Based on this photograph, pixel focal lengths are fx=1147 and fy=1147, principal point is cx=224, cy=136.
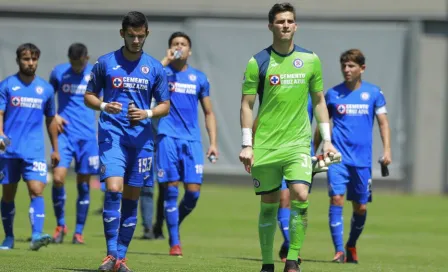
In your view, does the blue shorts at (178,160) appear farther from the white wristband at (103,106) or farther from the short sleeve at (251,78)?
the short sleeve at (251,78)

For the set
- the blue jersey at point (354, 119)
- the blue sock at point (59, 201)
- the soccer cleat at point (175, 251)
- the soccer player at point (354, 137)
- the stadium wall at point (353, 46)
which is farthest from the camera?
the stadium wall at point (353, 46)

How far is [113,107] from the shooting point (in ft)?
33.2

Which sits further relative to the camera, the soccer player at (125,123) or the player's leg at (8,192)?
the player's leg at (8,192)

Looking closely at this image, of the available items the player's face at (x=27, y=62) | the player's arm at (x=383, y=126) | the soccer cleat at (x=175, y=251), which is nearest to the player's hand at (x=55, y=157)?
the player's face at (x=27, y=62)

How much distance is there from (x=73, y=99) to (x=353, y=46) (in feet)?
48.2

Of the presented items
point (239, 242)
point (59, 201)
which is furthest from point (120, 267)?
point (239, 242)

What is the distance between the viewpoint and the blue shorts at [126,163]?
1021 cm

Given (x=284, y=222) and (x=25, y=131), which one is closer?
(x=284, y=222)

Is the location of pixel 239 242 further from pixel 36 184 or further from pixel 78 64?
pixel 36 184

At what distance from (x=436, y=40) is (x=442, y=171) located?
332 cm

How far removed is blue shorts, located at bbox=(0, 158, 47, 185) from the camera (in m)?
13.3

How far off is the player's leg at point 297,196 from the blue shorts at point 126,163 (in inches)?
50.8

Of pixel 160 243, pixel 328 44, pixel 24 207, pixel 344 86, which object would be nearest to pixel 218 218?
pixel 24 207

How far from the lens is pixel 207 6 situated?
29.8m
